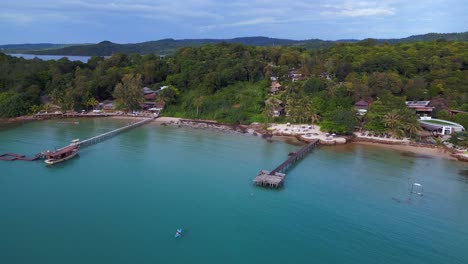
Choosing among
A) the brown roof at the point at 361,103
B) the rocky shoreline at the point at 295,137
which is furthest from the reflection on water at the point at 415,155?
the brown roof at the point at 361,103

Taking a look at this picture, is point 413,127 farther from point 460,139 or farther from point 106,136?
point 106,136

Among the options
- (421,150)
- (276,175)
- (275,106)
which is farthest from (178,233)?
(275,106)

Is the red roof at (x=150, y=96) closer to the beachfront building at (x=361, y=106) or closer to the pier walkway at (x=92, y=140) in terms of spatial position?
the pier walkway at (x=92, y=140)

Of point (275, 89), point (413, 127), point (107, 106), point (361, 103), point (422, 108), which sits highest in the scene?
point (275, 89)

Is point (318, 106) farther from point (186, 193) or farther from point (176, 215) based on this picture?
point (176, 215)

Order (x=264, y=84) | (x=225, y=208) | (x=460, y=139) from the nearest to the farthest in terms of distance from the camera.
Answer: (x=225, y=208), (x=460, y=139), (x=264, y=84)

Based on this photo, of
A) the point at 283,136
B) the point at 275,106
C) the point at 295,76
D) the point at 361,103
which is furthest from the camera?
the point at 295,76
